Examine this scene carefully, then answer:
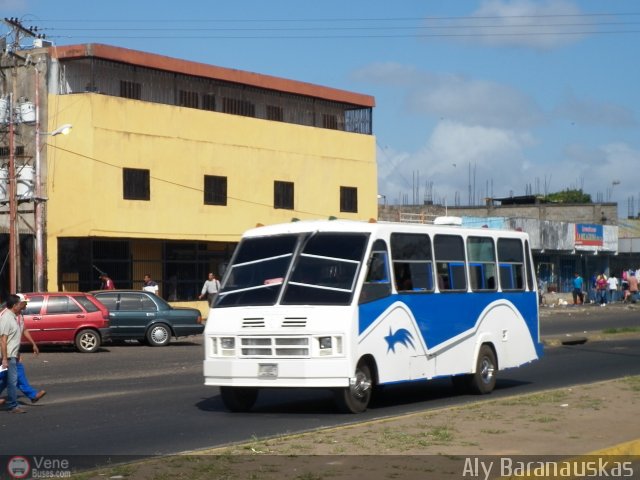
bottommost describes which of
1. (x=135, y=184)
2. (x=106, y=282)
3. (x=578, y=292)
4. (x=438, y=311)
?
(x=578, y=292)

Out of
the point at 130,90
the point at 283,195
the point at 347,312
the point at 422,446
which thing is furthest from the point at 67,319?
the point at 283,195

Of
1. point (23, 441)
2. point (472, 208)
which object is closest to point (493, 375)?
point (23, 441)

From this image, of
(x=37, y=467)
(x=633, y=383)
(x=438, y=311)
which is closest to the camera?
(x=37, y=467)

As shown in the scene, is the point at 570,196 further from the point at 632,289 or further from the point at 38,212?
the point at 38,212

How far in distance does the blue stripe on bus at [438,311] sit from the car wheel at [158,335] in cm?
1353

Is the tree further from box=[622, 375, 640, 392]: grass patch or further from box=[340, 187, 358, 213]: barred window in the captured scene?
box=[622, 375, 640, 392]: grass patch

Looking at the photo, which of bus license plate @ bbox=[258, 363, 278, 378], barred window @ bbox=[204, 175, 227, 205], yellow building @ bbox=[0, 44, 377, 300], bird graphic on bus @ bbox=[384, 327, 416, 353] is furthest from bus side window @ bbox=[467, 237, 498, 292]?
barred window @ bbox=[204, 175, 227, 205]

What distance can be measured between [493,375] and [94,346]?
12874 millimetres

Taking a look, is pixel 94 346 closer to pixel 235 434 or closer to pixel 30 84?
pixel 30 84

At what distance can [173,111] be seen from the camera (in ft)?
132

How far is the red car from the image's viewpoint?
1062 inches

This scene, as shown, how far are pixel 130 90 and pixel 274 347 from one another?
88.1ft

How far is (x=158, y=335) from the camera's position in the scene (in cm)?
2977

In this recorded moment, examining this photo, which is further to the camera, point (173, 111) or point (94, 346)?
point (173, 111)
